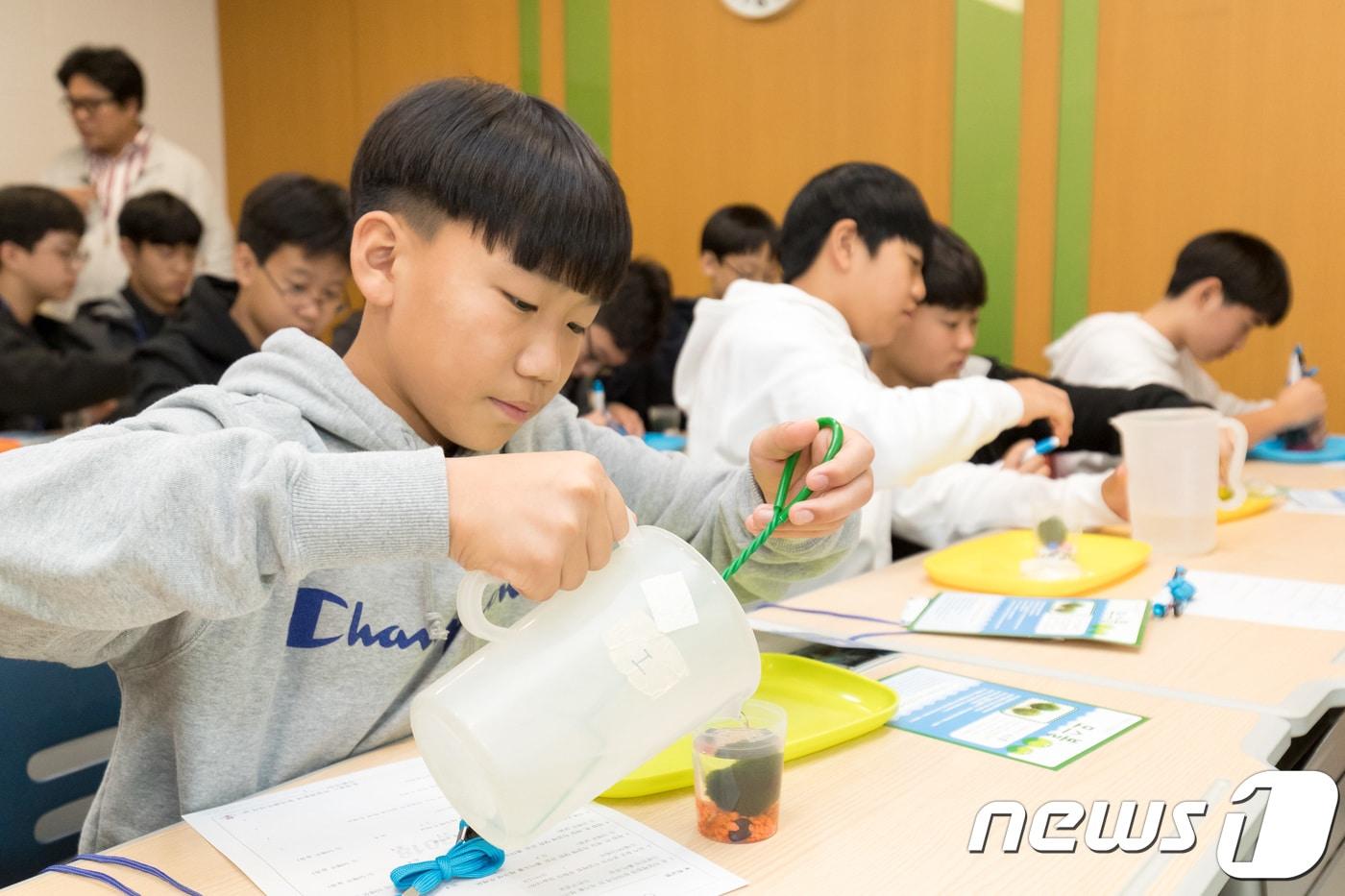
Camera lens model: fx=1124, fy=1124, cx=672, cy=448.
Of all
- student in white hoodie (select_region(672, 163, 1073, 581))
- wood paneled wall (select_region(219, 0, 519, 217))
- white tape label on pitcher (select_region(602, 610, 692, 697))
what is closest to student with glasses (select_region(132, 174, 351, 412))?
student in white hoodie (select_region(672, 163, 1073, 581))

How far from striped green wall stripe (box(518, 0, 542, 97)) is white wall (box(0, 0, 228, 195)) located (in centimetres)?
181

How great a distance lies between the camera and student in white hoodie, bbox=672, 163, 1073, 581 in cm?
155

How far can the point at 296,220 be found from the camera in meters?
2.22

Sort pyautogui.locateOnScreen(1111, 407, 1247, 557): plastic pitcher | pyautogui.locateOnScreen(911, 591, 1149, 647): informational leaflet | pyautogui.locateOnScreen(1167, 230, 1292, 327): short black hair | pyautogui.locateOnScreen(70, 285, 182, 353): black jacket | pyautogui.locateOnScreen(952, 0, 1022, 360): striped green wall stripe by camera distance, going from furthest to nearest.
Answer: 1. pyautogui.locateOnScreen(952, 0, 1022, 360): striped green wall stripe
2. pyautogui.locateOnScreen(70, 285, 182, 353): black jacket
3. pyautogui.locateOnScreen(1167, 230, 1292, 327): short black hair
4. pyautogui.locateOnScreen(1111, 407, 1247, 557): plastic pitcher
5. pyautogui.locateOnScreen(911, 591, 1149, 647): informational leaflet

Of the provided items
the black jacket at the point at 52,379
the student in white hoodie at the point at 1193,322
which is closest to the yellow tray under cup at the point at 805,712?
the student in white hoodie at the point at 1193,322

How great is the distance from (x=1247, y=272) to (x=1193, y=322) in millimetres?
170

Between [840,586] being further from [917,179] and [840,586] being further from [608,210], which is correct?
[917,179]

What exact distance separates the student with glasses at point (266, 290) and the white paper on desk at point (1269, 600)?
5.41ft

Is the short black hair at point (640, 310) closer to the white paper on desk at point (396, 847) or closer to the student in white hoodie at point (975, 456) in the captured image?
the student in white hoodie at point (975, 456)

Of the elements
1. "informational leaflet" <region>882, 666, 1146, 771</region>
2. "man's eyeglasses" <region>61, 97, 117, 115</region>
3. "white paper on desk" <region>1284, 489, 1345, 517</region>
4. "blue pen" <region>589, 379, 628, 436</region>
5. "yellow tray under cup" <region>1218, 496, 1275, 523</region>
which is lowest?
"blue pen" <region>589, 379, 628, 436</region>

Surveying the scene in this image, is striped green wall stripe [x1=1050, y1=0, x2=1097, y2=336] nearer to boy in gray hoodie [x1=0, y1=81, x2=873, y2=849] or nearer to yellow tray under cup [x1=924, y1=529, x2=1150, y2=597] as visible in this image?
yellow tray under cup [x1=924, y1=529, x2=1150, y2=597]

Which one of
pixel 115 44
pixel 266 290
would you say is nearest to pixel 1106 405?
pixel 266 290

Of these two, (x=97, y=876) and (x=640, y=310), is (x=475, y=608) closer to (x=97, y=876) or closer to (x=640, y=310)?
(x=97, y=876)

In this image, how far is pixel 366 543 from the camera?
614 millimetres
